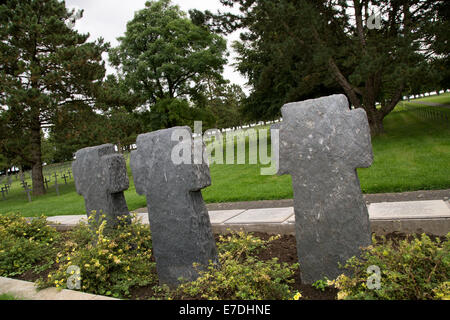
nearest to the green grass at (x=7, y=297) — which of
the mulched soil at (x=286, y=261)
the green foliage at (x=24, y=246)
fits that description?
the mulched soil at (x=286, y=261)

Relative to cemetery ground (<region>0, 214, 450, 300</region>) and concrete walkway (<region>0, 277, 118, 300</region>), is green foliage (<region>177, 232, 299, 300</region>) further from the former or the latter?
concrete walkway (<region>0, 277, 118, 300</region>)

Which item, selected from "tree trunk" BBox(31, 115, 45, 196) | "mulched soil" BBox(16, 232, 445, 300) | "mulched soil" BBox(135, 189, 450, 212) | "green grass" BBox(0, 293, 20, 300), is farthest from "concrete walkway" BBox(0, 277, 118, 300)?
"tree trunk" BBox(31, 115, 45, 196)

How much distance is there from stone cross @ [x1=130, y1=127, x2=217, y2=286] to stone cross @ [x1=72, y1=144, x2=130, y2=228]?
100cm

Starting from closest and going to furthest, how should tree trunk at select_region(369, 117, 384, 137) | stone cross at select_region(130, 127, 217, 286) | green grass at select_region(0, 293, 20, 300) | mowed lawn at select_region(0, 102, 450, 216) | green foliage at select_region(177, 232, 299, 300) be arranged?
green foliage at select_region(177, 232, 299, 300) < green grass at select_region(0, 293, 20, 300) < stone cross at select_region(130, 127, 217, 286) < mowed lawn at select_region(0, 102, 450, 216) < tree trunk at select_region(369, 117, 384, 137)

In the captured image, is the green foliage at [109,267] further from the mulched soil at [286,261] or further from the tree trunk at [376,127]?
the tree trunk at [376,127]

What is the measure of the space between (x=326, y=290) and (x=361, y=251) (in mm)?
528

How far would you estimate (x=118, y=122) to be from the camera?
19.8 metres

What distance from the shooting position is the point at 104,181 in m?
4.87

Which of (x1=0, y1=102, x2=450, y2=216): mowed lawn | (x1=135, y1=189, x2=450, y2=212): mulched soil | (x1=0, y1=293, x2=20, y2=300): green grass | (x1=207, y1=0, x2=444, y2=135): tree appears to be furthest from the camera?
(x1=207, y1=0, x2=444, y2=135): tree

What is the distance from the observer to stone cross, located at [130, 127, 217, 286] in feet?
11.9

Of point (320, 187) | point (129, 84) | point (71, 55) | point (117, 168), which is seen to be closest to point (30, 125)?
point (71, 55)

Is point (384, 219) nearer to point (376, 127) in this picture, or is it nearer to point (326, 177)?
point (326, 177)

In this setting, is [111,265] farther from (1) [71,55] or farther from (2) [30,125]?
(2) [30,125]

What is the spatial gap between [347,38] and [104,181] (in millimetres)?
13285
